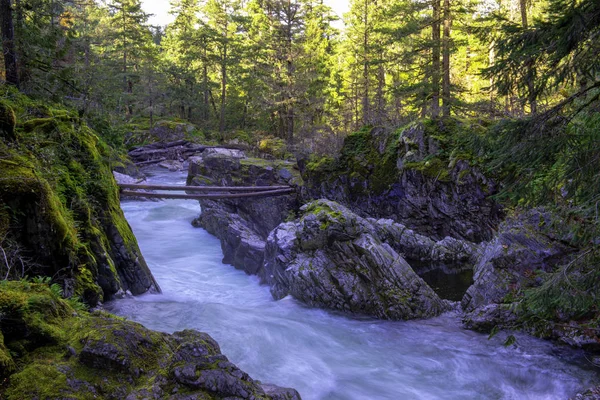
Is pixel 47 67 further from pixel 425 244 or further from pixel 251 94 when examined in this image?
pixel 251 94

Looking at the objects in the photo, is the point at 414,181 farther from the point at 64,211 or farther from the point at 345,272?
the point at 64,211

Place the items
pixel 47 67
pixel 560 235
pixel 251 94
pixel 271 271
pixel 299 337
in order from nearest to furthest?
pixel 299 337, pixel 560 235, pixel 47 67, pixel 271 271, pixel 251 94

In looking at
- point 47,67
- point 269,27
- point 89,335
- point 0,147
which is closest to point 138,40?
point 269,27

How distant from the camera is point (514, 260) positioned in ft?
27.6

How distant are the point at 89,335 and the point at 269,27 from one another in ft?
92.3

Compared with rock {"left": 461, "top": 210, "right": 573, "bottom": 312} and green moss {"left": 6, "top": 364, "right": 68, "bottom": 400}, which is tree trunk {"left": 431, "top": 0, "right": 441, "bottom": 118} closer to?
rock {"left": 461, "top": 210, "right": 573, "bottom": 312}

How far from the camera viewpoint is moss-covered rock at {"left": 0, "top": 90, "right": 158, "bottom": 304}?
4828 millimetres

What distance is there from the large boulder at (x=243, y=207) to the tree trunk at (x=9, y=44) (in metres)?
7.84

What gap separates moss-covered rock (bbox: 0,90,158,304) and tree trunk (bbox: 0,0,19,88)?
5.84 feet

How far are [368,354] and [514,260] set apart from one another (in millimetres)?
3924

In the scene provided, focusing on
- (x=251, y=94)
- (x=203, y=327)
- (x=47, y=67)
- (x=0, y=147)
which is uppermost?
(x=251, y=94)

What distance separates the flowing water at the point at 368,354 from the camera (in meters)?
5.89

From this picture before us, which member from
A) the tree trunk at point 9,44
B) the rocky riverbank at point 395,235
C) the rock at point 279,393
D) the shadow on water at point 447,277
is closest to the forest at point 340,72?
the tree trunk at point 9,44

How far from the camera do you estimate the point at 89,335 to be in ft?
10.1
